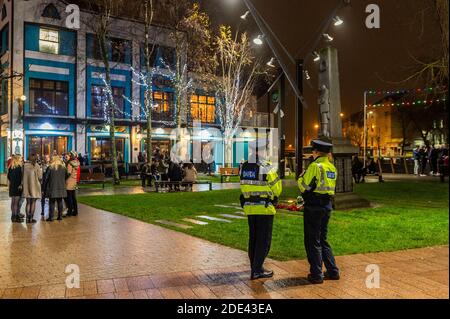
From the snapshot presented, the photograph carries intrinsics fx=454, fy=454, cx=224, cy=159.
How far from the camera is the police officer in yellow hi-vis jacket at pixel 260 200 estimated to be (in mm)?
6160

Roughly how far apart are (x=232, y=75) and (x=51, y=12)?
14890 millimetres

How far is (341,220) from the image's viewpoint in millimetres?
11469

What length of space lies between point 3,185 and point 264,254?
24.2 meters

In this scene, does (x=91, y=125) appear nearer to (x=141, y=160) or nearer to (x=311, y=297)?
(x=141, y=160)

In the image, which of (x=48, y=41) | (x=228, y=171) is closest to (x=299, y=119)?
(x=228, y=171)

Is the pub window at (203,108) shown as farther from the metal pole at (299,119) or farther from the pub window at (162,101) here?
the metal pole at (299,119)

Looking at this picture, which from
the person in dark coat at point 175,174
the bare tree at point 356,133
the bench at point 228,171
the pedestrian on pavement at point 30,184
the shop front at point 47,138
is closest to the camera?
the pedestrian on pavement at point 30,184

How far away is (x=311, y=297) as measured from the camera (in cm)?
541

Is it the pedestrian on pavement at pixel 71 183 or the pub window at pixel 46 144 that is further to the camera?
the pub window at pixel 46 144

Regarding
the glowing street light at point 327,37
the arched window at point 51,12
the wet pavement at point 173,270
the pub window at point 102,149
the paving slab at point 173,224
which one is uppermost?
the arched window at point 51,12

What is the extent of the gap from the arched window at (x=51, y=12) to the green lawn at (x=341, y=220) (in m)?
21.4

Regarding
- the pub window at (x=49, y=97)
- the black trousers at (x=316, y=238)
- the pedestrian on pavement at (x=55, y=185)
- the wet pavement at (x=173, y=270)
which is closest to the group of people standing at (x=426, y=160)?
the wet pavement at (x=173, y=270)

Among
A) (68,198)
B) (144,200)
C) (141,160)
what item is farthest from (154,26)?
(68,198)

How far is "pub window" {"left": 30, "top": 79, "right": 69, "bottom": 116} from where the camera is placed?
33.2m
